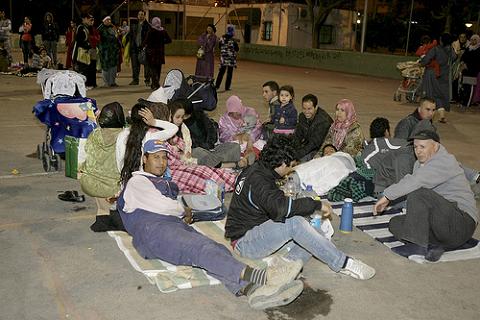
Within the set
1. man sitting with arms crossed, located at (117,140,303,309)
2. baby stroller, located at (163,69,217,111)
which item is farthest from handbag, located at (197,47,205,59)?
man sitting with arms crossed, located at (117,140,303,309)

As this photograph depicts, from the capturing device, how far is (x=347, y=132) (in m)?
7.14

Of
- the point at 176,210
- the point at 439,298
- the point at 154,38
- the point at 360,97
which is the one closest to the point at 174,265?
the point at 176,210

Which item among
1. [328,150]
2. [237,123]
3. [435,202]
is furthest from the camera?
[237,123]

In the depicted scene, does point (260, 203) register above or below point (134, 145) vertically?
below

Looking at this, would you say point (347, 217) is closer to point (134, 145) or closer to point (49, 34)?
point (134, 145)

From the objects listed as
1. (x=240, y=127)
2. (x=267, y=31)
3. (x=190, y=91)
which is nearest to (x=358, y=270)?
(x=240, y=127)

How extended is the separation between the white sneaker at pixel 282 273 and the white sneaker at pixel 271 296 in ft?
0.15

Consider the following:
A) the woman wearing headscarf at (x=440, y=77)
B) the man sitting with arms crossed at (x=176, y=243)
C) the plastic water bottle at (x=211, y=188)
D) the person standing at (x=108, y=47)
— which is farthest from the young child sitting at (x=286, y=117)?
the person standing at (x=108, y=47)

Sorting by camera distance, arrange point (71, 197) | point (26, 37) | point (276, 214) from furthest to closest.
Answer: point (26, 37) < point (71, 197) < point (276, 214)

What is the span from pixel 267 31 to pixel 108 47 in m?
19.2

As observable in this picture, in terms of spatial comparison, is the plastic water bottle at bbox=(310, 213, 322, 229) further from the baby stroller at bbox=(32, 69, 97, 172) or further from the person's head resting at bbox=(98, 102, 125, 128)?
the baby stroller at bbox=(32, 69, 97, 172)

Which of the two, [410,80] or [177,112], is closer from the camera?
[177,112]

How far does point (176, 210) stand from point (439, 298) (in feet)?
6.85

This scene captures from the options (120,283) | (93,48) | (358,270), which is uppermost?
(93,48)
